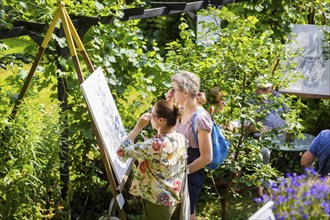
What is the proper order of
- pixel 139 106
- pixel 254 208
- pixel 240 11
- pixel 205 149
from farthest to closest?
1. pixel 240 11
2. pixel 254 208
3. pixel 139 106
4. pixel 205 149

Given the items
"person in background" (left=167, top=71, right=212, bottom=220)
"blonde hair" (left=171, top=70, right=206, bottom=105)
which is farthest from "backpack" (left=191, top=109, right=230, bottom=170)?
"blonde hair" (left=171, top=70, right=206, bottom=105)

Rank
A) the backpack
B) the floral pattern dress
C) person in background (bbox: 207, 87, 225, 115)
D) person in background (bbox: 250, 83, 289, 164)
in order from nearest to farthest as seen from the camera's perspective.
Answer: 1. the floral pattern dress
2. the backpack
3. person in background (bbox: 207, 87, 225, 115)
4. person in background (bbox: 250, 83, 289, 164)

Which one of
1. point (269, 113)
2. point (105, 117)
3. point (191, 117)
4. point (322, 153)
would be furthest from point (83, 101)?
point (322, 153)

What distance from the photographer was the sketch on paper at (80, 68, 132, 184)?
15.5 ft

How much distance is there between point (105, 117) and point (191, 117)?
594 mm

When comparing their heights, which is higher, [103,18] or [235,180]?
[103,18]

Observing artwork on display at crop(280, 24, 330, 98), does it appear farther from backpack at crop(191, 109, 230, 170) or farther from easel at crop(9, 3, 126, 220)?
easel at crop(9, 3, 126, 220)

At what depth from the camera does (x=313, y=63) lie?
7.92 meters

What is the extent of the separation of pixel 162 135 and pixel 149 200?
17.4 inches

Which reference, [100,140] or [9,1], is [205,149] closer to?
[100,140]

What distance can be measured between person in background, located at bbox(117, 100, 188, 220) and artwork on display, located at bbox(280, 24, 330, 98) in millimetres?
3321

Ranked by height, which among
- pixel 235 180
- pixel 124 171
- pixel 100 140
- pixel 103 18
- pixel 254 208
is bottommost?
pixel 254 208

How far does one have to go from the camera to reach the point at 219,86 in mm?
5707

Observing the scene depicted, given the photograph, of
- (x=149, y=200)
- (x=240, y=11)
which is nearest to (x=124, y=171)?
(x=149, y=200)
